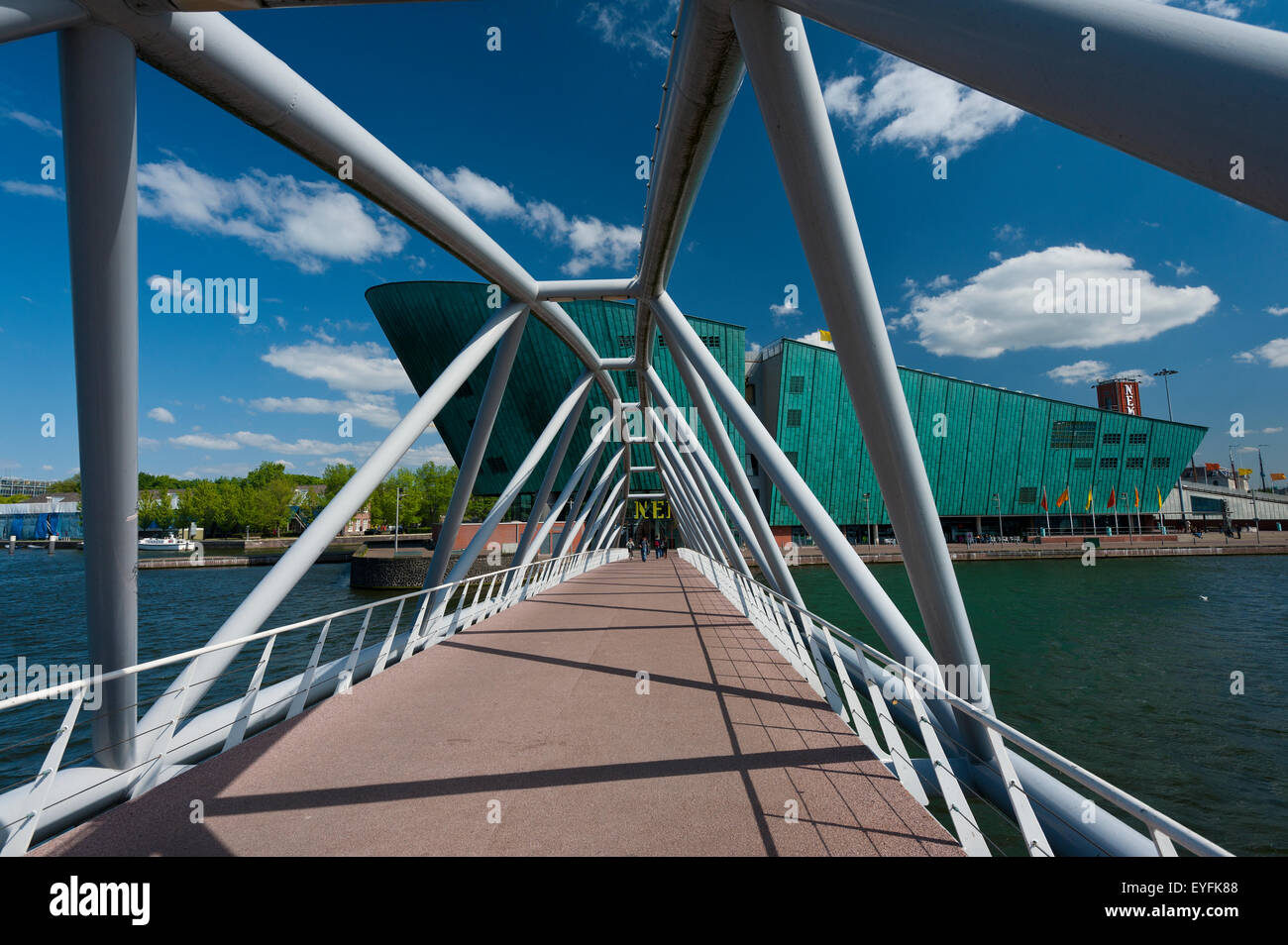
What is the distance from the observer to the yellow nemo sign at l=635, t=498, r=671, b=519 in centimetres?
6612

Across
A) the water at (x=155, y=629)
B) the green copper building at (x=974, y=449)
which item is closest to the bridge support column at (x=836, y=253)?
the water at (x=155, y=629)

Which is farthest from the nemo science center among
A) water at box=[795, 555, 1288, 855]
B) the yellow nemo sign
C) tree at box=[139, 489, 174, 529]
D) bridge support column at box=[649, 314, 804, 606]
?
tree at box=[139, 489, 174, 529]

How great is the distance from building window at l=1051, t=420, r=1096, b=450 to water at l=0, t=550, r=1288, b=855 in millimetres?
18278

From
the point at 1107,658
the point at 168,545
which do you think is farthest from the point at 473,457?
the point at 168,545

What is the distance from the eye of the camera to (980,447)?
176ft

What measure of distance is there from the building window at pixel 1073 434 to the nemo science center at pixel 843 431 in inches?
4.6

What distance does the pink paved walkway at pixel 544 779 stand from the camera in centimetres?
359

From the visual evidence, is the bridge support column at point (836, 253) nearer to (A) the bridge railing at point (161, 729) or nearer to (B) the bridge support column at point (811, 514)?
(B) the bridge support column at point (811, 514)

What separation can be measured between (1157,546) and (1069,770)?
64208 mm

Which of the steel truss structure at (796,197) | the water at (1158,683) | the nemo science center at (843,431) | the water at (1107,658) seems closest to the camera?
the steel truss structure at (796,197)

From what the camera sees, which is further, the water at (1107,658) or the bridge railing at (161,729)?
the water at (1107,658)

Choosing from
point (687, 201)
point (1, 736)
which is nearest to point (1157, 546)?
point (687, 201)

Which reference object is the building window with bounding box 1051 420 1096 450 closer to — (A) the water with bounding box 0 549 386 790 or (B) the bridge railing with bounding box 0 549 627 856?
(A) the water with bounding box 0 549 386 790
